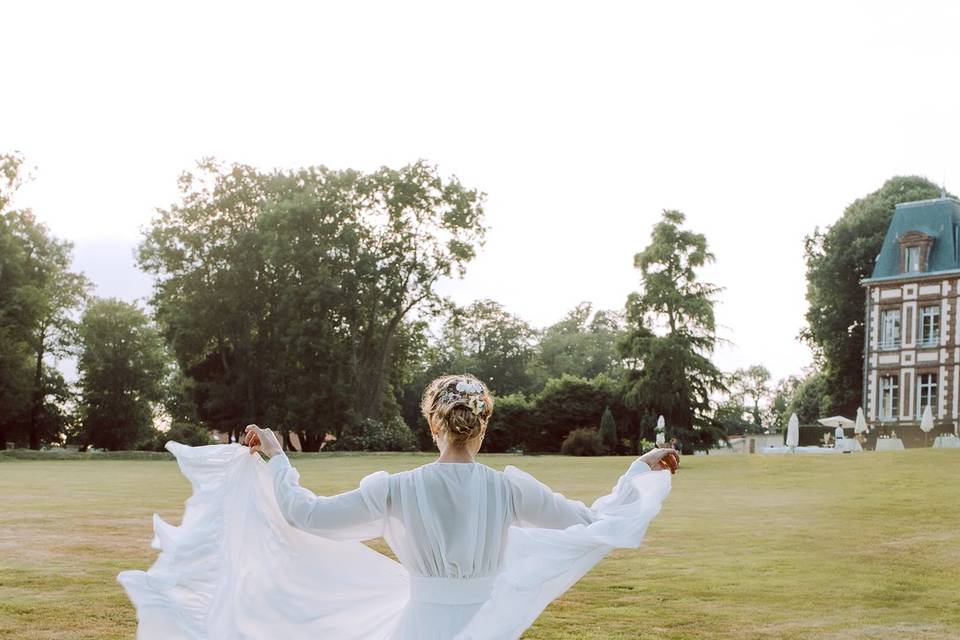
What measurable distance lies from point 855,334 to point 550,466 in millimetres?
31754

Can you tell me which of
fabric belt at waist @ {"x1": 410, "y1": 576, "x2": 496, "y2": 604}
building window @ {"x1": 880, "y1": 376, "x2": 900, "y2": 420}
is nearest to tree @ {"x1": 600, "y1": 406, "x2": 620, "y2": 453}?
building window @ {"x1": 880, "y1": 376, "x2": 900, "y2": 420}

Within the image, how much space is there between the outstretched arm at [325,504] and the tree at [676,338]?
47.5 m

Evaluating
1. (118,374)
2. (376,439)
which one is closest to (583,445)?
(376,439)

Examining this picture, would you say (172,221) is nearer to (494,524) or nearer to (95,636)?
(95,636)

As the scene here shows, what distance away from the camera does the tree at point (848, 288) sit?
6188 cm

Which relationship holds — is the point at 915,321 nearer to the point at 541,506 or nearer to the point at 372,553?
the point at 372,553

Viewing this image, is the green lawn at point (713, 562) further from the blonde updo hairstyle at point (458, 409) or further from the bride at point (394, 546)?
the blonde updo hairstyle at point (458, 409)

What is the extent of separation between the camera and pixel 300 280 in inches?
2275

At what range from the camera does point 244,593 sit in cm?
518

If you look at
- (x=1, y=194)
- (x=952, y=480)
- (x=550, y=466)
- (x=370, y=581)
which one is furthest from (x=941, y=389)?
(x=370, y=581)

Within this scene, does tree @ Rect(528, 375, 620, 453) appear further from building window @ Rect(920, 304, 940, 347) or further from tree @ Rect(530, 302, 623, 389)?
tree @ Rect(530, 302, 623, 389)

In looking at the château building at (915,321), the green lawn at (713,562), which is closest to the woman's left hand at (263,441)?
the green lawn at (713,562)

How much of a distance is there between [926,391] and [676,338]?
12.5 meters

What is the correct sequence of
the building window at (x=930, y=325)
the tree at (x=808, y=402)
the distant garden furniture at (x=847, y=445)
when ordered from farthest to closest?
the tree at (x=808, y=402), the building window at (x=930, y=325), the distant garden furniture at (x=847, y=445)
